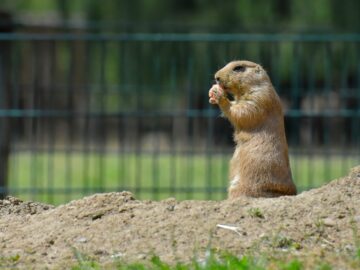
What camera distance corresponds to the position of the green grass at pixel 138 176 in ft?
44.3

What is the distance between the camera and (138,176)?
14.4 meters

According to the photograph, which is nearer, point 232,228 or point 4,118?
point 232,228

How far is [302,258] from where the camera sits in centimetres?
546

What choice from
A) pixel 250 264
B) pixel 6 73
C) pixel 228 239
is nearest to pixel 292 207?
pixel 228 239

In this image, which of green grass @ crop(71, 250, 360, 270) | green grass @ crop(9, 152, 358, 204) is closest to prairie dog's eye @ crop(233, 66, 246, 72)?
green grass @ crop(71, 250, 360, 270)

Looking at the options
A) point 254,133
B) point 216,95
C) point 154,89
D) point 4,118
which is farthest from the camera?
point 154,89

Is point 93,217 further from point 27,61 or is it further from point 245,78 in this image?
point 27,61

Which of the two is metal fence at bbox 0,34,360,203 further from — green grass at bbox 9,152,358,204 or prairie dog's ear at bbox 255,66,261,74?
prairie dog's ear at bbox 255,66,261,74

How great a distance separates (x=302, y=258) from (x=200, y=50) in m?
18.5

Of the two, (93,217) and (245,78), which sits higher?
(245,78)

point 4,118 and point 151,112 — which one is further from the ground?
point 151,112

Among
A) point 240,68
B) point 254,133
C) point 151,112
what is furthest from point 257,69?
Result: point 151,112

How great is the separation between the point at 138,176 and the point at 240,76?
736cm

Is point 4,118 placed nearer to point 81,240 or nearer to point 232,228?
point 81,240
